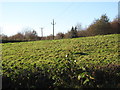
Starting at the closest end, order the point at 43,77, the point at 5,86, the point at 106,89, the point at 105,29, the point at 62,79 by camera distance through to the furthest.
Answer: the point at 106,89, the point at 5,86, the point at 62,79, the point at 43,77, the point at 105,29

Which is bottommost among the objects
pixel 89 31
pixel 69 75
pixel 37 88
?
pixel 37 88

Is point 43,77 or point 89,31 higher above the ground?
point 89,31

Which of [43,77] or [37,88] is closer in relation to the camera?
[37,88]

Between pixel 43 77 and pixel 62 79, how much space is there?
0.68 metres

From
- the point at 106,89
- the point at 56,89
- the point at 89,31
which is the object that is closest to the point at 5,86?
the point at 56,89

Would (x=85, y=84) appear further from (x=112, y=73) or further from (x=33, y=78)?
(x=33, y=78)

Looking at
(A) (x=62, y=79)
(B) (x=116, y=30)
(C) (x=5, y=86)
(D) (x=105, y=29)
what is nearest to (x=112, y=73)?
(A) (x=62, y=79)

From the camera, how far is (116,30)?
34.2 m

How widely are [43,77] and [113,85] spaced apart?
2159mm

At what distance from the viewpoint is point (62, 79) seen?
12.7 ft

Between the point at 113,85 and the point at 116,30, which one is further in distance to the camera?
the point at 116,30

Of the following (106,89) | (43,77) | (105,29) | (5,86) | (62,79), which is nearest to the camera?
(106,89)

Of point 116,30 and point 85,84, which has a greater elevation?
point 116,30

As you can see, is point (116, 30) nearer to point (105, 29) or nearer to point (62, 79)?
point (105, 29)
